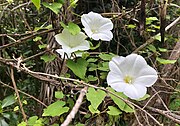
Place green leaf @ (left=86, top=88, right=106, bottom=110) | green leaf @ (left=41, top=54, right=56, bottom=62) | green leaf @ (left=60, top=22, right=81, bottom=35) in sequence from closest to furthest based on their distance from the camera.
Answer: green leaf @ (left=86, top=88, right=106, bottom=110)
green leaf @ (left=60, top=22, right=81, bottom=35)
green leaf @ (left=41, top=54, right=56, bottom=62)

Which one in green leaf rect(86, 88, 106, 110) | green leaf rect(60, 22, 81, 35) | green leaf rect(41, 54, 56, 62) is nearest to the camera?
green leaf rect(86, 88, 106, 110)

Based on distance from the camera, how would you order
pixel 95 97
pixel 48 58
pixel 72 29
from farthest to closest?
pixel 48 58, pixel 72 29, pixel 95 97

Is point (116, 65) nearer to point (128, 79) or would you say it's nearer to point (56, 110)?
point (128, 79)

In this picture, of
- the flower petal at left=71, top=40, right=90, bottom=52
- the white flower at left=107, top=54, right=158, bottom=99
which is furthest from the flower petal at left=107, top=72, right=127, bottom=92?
the flower petal at left=71, top=40, right=90, bottom=52

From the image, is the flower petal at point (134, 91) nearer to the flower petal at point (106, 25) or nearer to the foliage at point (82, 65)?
the foliage at point (82, 65)

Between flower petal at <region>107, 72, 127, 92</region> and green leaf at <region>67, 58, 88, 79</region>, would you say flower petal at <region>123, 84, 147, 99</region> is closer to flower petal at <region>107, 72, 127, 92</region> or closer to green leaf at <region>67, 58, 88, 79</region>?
flower petal at <region>107, 72, 127, 92</region>

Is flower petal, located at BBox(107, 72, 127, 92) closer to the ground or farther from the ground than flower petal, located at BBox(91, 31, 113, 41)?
closer to the ground

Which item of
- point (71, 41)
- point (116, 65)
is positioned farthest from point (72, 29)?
point (116, 65)
